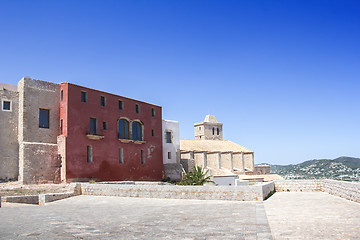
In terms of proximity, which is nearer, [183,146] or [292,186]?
[292,186]

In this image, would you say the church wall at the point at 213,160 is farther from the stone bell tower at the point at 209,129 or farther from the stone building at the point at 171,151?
the stone bell tower at the point at 209,129

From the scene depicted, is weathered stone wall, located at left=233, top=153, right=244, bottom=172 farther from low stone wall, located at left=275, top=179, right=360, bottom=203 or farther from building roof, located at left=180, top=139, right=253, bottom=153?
low stone wall, located at left=275, top=179, right=360, bottom=203

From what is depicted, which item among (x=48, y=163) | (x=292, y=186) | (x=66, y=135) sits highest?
(x=66, y=135)

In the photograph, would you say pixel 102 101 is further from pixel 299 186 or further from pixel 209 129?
pixel 209 129

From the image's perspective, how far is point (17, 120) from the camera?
2630 centimetres

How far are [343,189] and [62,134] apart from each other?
20700 millimetres

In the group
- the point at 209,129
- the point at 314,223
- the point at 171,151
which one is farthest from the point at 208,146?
→ the point at 314,223

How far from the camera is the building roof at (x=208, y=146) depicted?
4829 cm

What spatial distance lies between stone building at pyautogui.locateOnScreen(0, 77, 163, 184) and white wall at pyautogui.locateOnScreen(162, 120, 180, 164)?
21.2 feet

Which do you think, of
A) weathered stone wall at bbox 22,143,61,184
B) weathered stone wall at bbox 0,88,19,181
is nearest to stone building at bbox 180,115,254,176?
weathered stone wall at bbox 22,143,61,184

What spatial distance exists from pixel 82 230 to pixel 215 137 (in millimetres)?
61171

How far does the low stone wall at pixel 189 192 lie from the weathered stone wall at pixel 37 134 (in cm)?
829

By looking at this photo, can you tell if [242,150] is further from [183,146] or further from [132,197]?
[132,197]

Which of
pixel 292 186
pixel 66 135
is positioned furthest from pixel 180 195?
pixel 66 135
